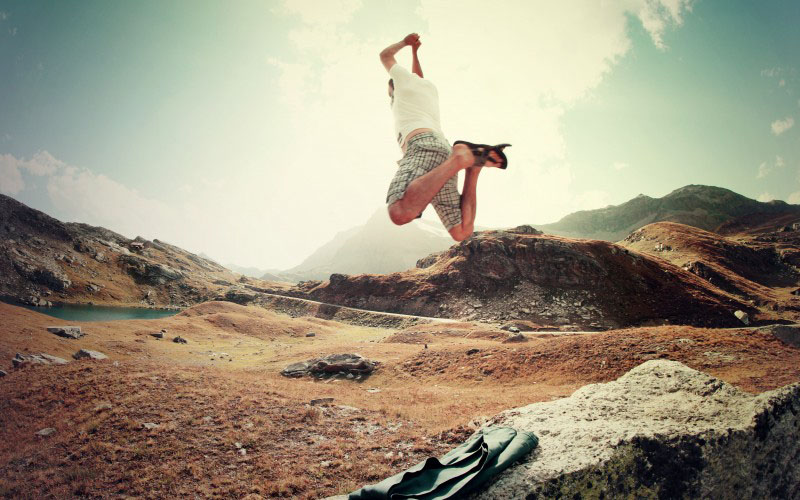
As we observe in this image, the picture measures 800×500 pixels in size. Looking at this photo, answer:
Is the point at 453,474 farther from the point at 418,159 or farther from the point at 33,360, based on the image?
the point at 33,360

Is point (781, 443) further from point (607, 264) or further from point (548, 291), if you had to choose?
point (607, 264)

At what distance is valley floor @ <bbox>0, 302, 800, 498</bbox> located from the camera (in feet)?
16.3

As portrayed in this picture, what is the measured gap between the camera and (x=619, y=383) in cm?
482

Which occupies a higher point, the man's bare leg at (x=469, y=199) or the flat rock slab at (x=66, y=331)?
the man's bare leg at (x=469, y=199)

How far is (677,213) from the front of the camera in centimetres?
12375

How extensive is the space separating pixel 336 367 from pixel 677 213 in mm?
158242

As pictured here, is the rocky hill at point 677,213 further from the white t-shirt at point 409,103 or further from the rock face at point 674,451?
the white t-shirt at point 409,103

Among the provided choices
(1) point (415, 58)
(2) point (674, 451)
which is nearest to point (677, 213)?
(1) point (415, 58)

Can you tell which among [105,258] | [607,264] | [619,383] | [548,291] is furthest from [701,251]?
[105,258]

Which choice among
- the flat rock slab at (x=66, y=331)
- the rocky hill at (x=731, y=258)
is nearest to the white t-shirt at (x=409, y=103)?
the flat rock slab at (x=66, y=331)

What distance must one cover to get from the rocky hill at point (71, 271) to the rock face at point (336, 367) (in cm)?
7016

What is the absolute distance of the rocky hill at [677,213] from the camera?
109312mm

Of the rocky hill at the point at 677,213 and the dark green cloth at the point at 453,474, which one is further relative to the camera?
the rocky hill at the point at 677,213

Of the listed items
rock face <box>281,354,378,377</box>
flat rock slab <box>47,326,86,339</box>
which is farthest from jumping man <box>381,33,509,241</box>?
flat rock slab <box>47,326,86,339</box>
